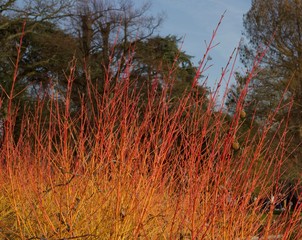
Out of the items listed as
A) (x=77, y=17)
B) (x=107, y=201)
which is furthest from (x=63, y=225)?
(x=77, y=17)

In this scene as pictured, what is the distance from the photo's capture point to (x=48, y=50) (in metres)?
16.7

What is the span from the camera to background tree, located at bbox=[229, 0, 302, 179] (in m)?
15.0

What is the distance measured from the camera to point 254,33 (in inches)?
639

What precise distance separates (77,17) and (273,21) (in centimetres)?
695

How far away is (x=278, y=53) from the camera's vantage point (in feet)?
51.7

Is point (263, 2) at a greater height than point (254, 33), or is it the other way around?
point (263, 2)

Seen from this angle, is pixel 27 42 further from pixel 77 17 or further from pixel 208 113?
pixel 208 113

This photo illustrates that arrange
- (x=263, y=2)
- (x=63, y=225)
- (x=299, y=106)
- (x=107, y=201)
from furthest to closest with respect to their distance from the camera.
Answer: (x=263, y=2) → (x=299, y=106) → (x=107, y=201) → (x=63, y=225)

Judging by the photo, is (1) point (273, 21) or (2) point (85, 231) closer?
(2) point (85, 231)

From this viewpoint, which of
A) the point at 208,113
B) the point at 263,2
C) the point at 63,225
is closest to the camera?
the point at 208,113

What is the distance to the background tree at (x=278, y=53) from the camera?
589 inches

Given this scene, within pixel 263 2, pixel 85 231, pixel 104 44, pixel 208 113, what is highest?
pixel 263 2

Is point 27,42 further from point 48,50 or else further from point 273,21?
point 273,21

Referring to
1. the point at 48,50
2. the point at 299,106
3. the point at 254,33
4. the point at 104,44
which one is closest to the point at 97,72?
the point at 104,44
